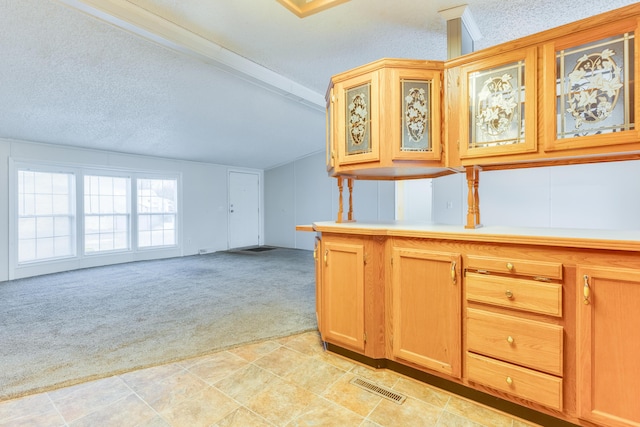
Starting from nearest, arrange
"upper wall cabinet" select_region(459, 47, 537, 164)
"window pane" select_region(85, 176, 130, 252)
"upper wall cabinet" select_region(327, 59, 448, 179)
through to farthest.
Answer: "upper wall cabinet" select_region(459, 47, 537, 164), "upper wall cabinet" select_region(327, 59, 448, 179), "window pane" select_region(85, 176, 130, 252)

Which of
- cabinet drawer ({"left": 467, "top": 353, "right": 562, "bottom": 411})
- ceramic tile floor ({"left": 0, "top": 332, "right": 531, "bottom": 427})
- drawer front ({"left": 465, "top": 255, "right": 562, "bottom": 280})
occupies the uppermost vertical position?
drawer front ({"left": 465, "top": 255, "right": 562, "bottom": 280})

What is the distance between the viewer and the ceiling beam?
2396 mm

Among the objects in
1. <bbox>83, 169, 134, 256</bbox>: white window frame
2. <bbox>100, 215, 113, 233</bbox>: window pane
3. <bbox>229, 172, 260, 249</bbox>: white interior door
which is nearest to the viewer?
<bbox>83, 169, 134, 256</bbox>: white window frame

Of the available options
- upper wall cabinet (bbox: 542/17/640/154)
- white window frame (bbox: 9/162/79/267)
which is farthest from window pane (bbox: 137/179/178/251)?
upper wall cabinet (bbox: 542/17/640/154)

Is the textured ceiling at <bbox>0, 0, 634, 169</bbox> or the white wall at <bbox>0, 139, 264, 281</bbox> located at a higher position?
the textured ceiling at <bbox>0, 0, 634, 169</bbox>

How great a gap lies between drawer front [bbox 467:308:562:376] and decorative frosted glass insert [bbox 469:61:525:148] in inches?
40.1

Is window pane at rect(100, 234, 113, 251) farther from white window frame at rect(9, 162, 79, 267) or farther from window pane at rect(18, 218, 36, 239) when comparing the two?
window pane at rect(18, 218, 36, 239)

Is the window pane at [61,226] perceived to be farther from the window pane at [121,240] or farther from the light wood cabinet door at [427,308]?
the light wood cabinet door at [427,308]

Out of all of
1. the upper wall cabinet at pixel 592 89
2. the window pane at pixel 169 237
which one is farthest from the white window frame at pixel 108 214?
the upper wall cabinet at pixel 592 89

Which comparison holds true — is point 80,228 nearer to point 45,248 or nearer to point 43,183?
point 45,248

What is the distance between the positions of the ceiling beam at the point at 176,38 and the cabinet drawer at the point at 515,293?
10.1ft

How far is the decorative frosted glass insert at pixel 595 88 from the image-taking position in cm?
149

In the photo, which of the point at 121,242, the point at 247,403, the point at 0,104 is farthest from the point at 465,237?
the point at 121,242

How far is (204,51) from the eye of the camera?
9.82ft
